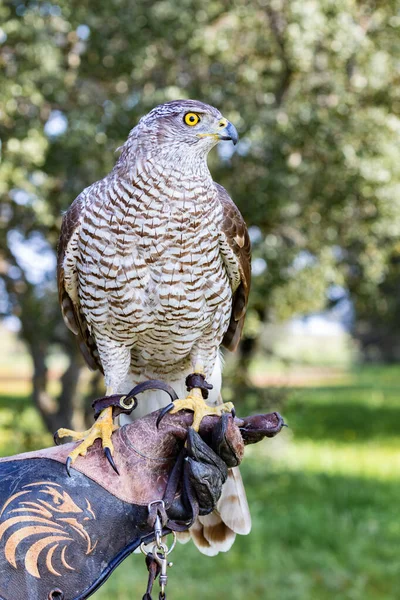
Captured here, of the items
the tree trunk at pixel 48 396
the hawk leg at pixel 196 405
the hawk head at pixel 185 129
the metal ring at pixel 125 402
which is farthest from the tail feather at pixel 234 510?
the tree trunk at pixel 48 396

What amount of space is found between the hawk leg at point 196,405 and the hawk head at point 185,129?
3.01ft

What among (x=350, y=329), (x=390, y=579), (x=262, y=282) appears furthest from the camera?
(x=350, y=329)

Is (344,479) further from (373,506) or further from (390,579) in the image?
(390,579)

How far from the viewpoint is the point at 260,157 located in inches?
297

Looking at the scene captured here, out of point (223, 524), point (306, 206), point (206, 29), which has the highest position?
point (206, 29)

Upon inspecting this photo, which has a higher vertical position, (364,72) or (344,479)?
(364,72)

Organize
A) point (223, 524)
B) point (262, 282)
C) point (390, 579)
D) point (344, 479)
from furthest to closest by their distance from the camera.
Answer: point (344, 479) < point (262, 282) < point (390, 579) < point (223, 524)

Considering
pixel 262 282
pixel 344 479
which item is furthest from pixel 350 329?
pixel 262 282

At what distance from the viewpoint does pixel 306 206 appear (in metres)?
8.20

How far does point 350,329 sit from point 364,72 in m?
32.6

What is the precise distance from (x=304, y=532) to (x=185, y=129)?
5.89m

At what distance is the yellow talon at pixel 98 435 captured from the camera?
2.57m

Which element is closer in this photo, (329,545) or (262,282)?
(329,545)

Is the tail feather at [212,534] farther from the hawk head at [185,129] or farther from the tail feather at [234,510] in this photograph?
the hawk head at [185,129]
